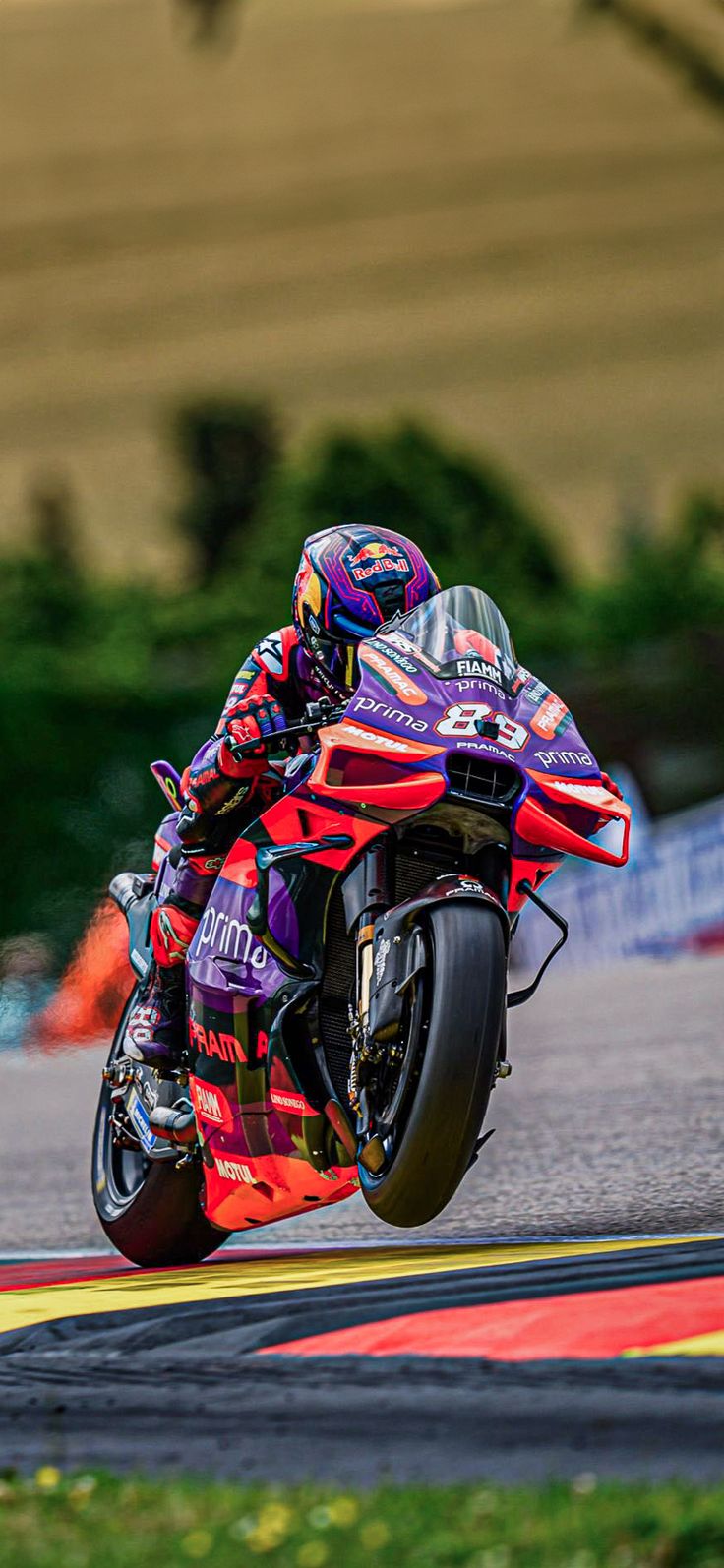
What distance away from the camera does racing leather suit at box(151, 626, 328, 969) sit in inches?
182

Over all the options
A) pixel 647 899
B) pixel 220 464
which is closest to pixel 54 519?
pixel 220 464

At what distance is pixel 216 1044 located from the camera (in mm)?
4668

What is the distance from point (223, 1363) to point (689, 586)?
20.3 metres

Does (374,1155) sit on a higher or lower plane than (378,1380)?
higher

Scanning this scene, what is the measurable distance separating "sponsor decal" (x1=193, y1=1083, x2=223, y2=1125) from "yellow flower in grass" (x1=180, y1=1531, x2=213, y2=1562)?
2.13 metres

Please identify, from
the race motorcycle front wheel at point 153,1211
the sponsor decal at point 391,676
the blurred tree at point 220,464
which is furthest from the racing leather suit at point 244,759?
the blurred tree at point 220,464

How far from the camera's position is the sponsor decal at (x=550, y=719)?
4.15 metres

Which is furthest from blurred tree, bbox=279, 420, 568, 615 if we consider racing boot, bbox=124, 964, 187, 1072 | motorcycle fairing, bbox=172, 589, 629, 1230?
motorcycle fairing, bbox=172, 589, 629, 1230

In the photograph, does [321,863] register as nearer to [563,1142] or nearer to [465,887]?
[465,887]

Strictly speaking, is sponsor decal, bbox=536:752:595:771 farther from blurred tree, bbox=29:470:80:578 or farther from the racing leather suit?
blurred tree, bbox=29:470:80:578

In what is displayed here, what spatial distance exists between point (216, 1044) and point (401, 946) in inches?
34.6

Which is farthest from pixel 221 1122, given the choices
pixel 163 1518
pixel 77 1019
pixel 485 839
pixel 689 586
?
pixel 689 586

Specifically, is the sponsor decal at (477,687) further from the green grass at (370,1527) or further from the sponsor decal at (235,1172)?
the green grass at (370,1527)

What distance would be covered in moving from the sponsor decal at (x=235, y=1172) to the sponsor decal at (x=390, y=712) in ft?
3.77
